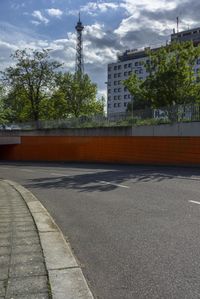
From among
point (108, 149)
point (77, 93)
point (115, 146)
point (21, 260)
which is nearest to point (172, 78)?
point (115, 146)

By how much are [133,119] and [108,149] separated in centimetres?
327

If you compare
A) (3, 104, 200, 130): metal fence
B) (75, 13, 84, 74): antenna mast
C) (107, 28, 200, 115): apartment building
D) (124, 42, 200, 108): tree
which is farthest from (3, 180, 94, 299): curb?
(107, 28, 200, 115): apartment building

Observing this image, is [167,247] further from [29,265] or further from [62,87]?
[62,87]

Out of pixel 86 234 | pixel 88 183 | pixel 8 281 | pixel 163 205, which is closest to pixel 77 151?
pixel 88 183

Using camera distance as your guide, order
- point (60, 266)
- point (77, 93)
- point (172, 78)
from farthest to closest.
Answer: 1. point (77, 93)
2. point (172, 78)
3. point (60, 266)

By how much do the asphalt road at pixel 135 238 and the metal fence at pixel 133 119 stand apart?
16.2 metres

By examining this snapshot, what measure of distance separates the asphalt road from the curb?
0.15 m

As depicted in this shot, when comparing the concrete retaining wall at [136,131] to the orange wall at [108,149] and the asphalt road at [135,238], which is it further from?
the asphalt road at [135,238]

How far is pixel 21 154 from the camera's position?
1928 inches

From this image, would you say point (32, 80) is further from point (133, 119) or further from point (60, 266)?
point (60, 266)

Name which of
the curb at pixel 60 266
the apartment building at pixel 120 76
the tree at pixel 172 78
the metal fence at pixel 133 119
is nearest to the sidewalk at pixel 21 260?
the curb at pixel 60 266

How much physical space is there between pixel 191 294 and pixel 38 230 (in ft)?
12.8

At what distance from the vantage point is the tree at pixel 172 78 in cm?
3541

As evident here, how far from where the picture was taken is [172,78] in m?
35.3
